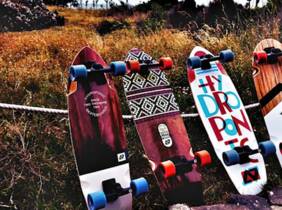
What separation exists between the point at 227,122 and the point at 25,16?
6.44 ft

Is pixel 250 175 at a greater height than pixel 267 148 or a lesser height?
lesser

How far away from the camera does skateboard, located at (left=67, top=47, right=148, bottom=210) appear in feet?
10.8

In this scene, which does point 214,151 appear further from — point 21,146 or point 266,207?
point 21,146

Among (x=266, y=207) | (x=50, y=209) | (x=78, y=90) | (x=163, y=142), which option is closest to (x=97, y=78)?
(x=78, y=90)

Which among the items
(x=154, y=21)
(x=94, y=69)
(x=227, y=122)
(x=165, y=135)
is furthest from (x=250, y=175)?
(x=154, y=21)

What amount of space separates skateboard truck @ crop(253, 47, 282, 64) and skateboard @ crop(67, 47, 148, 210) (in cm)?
133

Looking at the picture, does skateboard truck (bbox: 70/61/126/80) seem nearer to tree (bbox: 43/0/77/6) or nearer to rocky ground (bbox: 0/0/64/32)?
rocky ground (bbox: 0/0/64/32)

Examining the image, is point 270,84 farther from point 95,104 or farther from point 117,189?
point 117,189

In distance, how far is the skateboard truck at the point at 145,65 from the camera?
366 centimetres

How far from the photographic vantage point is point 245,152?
3830mm

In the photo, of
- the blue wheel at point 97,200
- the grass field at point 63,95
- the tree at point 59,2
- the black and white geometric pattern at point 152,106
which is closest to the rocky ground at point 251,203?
the grass field at point 63,95

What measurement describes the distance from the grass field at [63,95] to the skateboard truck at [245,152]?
18 centimetres

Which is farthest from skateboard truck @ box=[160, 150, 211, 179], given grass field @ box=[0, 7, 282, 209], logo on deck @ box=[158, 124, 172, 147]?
grass field @ box=[0, 7, 282, 209]

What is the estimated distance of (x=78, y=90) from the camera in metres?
3.46
